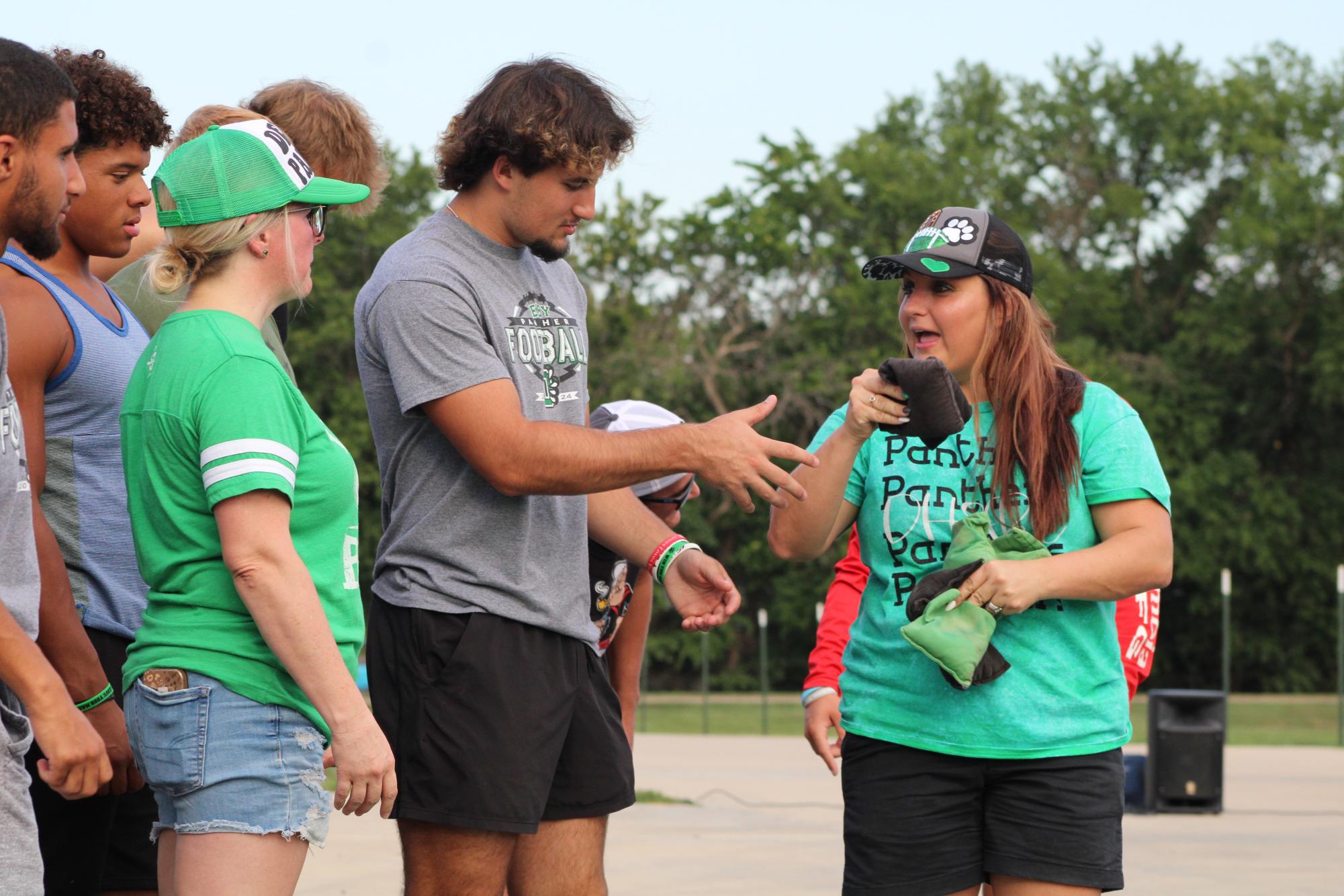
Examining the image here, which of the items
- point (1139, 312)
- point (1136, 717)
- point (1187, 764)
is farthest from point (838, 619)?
point (1139, 312)

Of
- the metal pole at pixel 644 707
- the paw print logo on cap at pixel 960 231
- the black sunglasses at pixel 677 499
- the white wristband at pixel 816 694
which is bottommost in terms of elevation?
the metal pole at pixel 644 707

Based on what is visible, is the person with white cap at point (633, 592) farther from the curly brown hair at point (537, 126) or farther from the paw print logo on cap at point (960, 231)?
the curly brown hair at point (537, 126)

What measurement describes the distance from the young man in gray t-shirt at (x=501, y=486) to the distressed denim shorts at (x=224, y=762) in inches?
18.8

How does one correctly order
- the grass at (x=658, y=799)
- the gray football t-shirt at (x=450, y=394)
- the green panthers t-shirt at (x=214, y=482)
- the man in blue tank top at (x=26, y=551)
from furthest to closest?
the grass at (x=658, y=799)
the gray football t-shirt at (x=450, y=394)
the green panthers t-shirt at (x=214, y=482)
the man in blue tank top at (x=26, y=551)

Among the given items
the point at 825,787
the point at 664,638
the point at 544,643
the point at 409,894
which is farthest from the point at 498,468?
the point at 664,638

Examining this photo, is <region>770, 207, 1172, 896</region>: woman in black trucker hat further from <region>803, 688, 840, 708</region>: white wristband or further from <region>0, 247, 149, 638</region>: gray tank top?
<region>0, 247, 149, 638</region>: gray tank top

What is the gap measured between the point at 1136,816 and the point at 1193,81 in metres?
44.8

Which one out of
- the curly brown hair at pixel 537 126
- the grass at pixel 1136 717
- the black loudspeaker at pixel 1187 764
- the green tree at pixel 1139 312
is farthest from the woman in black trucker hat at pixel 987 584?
the green tree at pixel 1139 312

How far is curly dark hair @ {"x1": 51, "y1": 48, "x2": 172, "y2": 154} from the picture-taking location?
320cm

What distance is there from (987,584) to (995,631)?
24 cm

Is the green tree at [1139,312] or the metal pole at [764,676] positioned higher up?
the green tree at [1139,312]

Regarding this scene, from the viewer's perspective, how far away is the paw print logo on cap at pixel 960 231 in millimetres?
3314

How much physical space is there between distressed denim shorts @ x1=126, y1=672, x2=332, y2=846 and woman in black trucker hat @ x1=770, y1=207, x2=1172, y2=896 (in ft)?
4.02

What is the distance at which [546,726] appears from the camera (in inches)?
120
